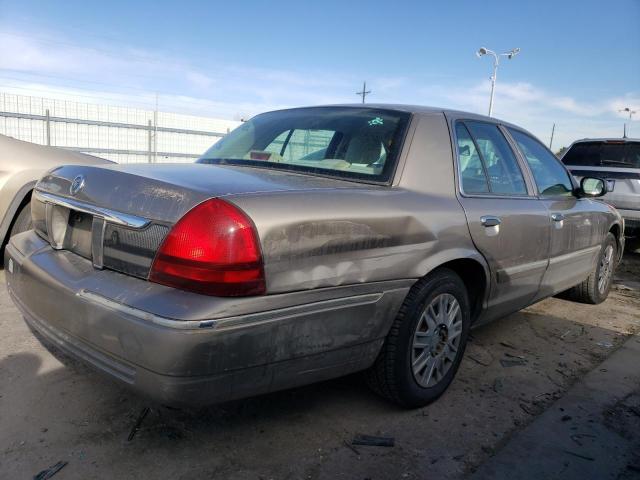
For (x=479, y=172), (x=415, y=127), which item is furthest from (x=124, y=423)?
(x=479, y=172)

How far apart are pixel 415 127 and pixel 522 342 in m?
2.01

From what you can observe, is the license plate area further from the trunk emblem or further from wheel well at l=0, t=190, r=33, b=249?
wheel well at l=0, t=190, r=33, b=249

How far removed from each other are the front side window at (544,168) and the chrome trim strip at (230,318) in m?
2.14

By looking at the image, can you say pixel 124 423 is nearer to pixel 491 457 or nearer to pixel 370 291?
pixel 370 291

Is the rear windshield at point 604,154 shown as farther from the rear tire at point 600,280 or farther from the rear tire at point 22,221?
the rear tire at point 22,221

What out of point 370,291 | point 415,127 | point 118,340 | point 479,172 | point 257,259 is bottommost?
point 118,340

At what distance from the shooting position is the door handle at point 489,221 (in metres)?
2.95

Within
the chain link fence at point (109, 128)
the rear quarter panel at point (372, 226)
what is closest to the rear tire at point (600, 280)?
the rear quarter panel at point (372, 226)

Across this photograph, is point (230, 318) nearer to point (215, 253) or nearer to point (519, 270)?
point (215, 253)

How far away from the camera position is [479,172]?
3178 millimetres

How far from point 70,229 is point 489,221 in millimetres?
2168

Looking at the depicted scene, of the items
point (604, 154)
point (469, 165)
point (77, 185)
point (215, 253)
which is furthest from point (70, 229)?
point (604, 154)

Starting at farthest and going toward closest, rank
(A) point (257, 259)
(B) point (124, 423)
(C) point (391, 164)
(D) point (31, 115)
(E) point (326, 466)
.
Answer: (D) point (31, 115)
(C) point (391, 164)
(B) point (124, 423)
(E) point (326, 466)
(A) point (257, 259)

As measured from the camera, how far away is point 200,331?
1826mm
